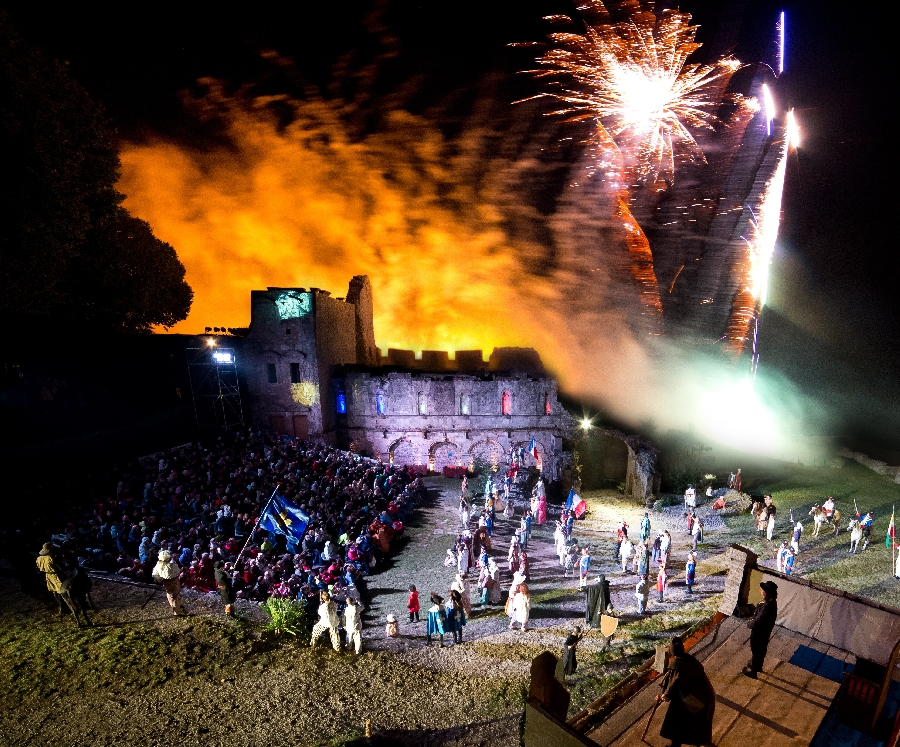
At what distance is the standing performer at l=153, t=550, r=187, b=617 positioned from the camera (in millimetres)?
9102

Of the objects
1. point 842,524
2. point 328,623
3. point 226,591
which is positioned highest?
point 226,591

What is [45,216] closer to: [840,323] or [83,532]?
[83,532]

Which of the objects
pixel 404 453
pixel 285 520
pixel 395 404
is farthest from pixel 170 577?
pixel 404 453

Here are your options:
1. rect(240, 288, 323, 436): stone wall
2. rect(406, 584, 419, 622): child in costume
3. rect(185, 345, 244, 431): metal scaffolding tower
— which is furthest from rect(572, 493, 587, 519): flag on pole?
rect(185, 345, 244, 431): metal scaffolding tower

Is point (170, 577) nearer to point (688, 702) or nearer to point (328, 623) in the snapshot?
point (328, 623)

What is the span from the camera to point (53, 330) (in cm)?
1875

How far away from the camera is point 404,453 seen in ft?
95.5

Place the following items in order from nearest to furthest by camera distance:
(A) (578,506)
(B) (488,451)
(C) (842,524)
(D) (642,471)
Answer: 1. (A) (578,506)
2. (C) (842,524)
3. (D) (642,471)
4. (B) (488,451)

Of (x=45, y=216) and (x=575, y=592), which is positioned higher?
(x=45, y=216)

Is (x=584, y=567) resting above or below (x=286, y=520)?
below

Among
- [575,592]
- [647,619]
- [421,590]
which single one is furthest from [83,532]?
[647,619]

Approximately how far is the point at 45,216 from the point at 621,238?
130ft

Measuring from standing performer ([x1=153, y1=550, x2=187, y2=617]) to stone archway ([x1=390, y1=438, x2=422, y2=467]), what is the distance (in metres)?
19.4

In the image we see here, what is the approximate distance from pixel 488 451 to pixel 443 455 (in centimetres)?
287
